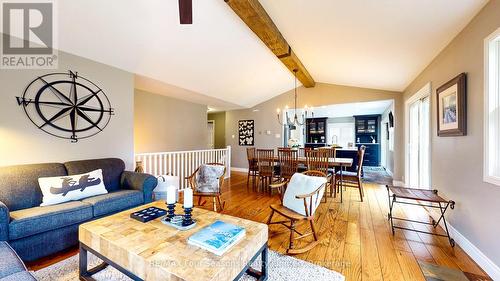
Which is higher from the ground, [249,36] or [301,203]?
[249,36]

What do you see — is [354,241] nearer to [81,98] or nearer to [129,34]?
[129,34]

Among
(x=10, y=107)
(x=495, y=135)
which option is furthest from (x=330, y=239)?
(x=10, y=107)

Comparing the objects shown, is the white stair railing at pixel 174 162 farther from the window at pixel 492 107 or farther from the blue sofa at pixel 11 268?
the window at pixel 492 107

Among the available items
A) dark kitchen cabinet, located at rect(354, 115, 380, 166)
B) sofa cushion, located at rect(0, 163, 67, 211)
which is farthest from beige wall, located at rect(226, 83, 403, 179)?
sofa cushion, located at rect(0, 163, 67, 211)

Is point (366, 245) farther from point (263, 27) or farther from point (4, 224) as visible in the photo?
point (4, 224)

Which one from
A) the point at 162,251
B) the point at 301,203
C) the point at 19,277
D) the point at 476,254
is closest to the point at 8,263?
the point at 19,277

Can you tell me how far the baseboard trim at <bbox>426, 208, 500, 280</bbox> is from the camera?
167cm

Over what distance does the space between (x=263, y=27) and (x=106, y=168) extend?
301cm

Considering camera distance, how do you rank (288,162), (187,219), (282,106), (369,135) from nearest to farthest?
(187,219), (288,162), (282,106), (369,135)

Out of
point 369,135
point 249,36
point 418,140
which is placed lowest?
point 418,140

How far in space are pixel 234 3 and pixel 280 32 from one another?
1.12 m

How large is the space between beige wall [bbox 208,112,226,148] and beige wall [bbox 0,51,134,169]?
15.3ft

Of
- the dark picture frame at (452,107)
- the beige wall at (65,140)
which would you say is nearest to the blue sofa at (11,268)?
the beige wall at (65,140)

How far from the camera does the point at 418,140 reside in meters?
3.99
